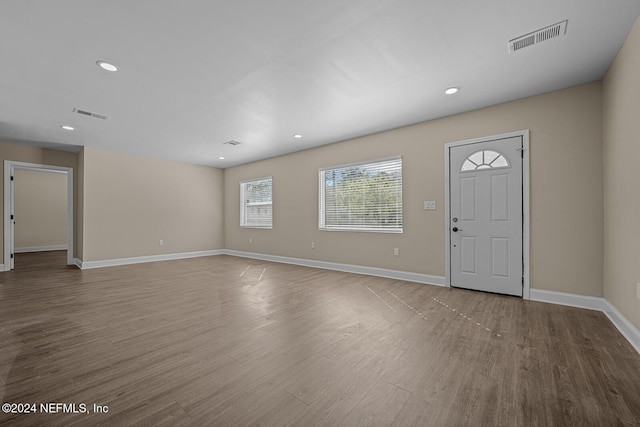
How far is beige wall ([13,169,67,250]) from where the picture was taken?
855 centimetres

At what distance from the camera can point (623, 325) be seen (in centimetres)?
253

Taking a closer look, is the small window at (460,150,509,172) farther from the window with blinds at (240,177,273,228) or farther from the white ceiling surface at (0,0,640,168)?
the window with blinds at (240,177,273,228)

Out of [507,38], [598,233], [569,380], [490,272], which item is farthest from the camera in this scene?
[490,272]

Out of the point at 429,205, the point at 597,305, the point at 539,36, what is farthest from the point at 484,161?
the point at 597,305

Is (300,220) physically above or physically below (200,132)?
below

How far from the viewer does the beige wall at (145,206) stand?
5.97m

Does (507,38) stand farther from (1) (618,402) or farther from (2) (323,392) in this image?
(2) (323,392)

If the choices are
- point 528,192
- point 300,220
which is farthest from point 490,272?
point 300,220

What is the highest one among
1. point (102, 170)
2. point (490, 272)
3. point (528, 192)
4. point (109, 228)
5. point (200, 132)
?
point (200, 132)

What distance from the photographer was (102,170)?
6.09 meters

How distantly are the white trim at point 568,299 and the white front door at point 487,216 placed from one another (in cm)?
20

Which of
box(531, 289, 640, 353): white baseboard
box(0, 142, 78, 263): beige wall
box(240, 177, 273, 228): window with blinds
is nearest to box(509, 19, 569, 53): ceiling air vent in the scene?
box(531, 289, 640, 353): white baseboard

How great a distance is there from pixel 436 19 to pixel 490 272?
3245 mm

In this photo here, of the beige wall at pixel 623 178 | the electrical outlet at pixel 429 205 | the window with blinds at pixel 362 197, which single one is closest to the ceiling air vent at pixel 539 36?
the beige wall at pixel 623 178
